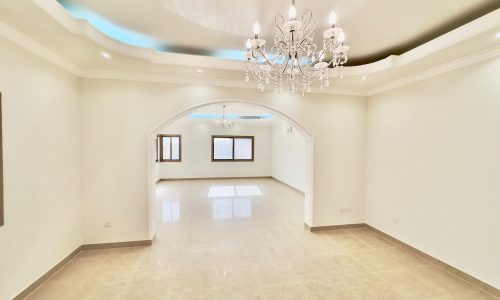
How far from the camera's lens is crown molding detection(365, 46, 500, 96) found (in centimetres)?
243

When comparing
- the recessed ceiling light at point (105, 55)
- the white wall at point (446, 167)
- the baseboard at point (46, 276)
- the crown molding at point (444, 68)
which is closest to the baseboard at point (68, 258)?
the baseboard at point (46, 276)

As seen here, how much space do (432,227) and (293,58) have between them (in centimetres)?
326

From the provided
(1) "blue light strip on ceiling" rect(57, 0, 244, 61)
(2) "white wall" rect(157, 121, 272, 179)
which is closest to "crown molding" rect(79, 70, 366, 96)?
(1) "blue light strip on ceiling" rect(57, 0, 244, 61)

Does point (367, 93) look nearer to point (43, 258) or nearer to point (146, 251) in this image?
point (146, 251)

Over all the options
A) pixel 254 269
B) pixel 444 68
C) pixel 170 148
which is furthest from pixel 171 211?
pixel 444 68

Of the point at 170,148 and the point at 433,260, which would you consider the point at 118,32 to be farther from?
the point at 170,148

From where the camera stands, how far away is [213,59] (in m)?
2.97

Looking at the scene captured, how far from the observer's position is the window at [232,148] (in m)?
10.3

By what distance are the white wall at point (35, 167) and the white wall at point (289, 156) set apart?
583cm

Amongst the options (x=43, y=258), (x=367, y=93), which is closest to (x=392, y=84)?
(x=367, y=93)

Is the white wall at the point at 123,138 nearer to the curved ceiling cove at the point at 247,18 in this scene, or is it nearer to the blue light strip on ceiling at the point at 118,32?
the blue light strip on ceiling at the point at 118,32

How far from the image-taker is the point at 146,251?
3.29 meters

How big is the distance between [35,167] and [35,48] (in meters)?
1.35

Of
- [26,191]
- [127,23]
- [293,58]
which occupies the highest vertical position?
[127,23]
